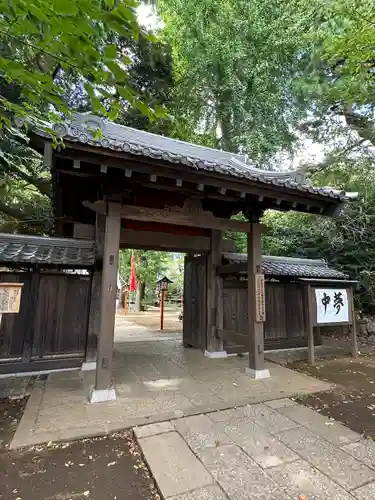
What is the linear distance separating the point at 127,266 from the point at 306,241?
12.8 metres

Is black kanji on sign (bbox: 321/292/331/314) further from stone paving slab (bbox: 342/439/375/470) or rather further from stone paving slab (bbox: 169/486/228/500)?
stone paving slab (bbox: 169/486/228/500)

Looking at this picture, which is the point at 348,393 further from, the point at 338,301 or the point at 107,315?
the point at 107,315

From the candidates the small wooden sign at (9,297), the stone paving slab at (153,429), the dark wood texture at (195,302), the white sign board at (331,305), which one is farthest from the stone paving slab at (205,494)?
the white sign board at (331,305)

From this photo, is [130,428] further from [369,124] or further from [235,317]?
[369,124]

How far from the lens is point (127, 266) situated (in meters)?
19.8

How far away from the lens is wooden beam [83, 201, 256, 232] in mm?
4020

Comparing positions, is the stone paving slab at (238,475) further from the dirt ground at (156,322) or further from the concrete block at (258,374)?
the dirt ground at (156,322)

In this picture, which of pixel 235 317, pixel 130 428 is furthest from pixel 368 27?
pixel 130 428

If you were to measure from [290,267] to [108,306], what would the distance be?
17.6 ft

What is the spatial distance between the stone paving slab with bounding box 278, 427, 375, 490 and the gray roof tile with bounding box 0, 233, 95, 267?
13.5 ft

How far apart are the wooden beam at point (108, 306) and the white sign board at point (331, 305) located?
4.29 metres

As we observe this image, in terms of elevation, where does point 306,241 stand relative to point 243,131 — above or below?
below

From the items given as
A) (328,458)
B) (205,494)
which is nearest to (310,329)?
(328,458)

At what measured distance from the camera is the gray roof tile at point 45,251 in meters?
4.78
